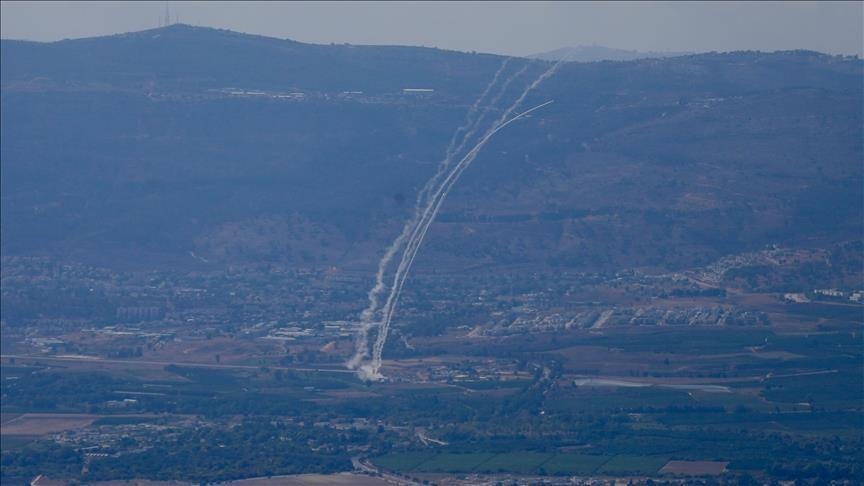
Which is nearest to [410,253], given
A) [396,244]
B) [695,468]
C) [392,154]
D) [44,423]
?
[396,244]

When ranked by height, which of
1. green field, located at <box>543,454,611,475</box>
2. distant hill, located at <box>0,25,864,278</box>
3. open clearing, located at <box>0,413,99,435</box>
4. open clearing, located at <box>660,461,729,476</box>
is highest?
distant hill, located at <box>0,25,864,278</box>

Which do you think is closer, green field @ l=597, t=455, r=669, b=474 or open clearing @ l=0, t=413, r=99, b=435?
green field @ l=597, t=455, r=669, b=474

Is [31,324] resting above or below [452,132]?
below

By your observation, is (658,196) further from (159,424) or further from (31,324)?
(159,424)

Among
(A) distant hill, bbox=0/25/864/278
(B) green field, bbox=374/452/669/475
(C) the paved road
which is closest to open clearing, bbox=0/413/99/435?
(C) the paved road

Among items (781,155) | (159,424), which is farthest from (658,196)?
(159,424)

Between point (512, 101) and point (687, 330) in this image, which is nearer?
point (687, 330)

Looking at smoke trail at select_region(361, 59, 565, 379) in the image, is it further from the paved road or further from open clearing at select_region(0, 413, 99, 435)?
open clearing at select_region(0, 413, 99, 435)
